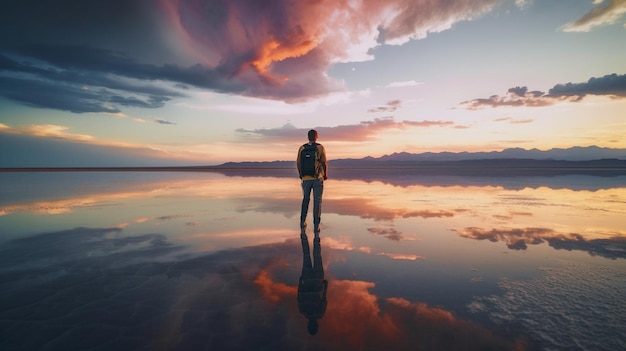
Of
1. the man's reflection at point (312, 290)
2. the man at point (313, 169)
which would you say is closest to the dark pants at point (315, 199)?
the man at point (313, 169)

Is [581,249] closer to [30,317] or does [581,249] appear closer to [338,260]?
[338,260]

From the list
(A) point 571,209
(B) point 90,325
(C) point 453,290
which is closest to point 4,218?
(B) point 90,325

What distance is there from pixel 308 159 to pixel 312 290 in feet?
14.4

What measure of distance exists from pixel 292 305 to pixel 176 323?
1308mm

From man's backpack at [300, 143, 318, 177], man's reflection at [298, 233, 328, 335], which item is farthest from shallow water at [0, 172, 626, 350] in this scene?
man's backpack at [300, 143, 318, 177]

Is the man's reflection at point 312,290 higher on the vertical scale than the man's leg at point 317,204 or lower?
lower

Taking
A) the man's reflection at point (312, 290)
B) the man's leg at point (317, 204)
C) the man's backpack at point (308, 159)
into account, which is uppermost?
the man's backpack at point (308, 159)

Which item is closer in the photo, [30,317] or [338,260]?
[30,317]

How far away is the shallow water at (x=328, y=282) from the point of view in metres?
3.05

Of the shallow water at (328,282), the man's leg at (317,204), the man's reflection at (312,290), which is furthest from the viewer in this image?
the man's leg at (317,204)

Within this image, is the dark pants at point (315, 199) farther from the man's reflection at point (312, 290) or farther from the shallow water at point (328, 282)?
the man's reflection at point (312, 290)

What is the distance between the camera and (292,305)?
374 cm

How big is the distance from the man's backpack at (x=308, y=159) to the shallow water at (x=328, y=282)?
159 cm

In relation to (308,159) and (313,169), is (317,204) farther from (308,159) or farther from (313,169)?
(308,159)
